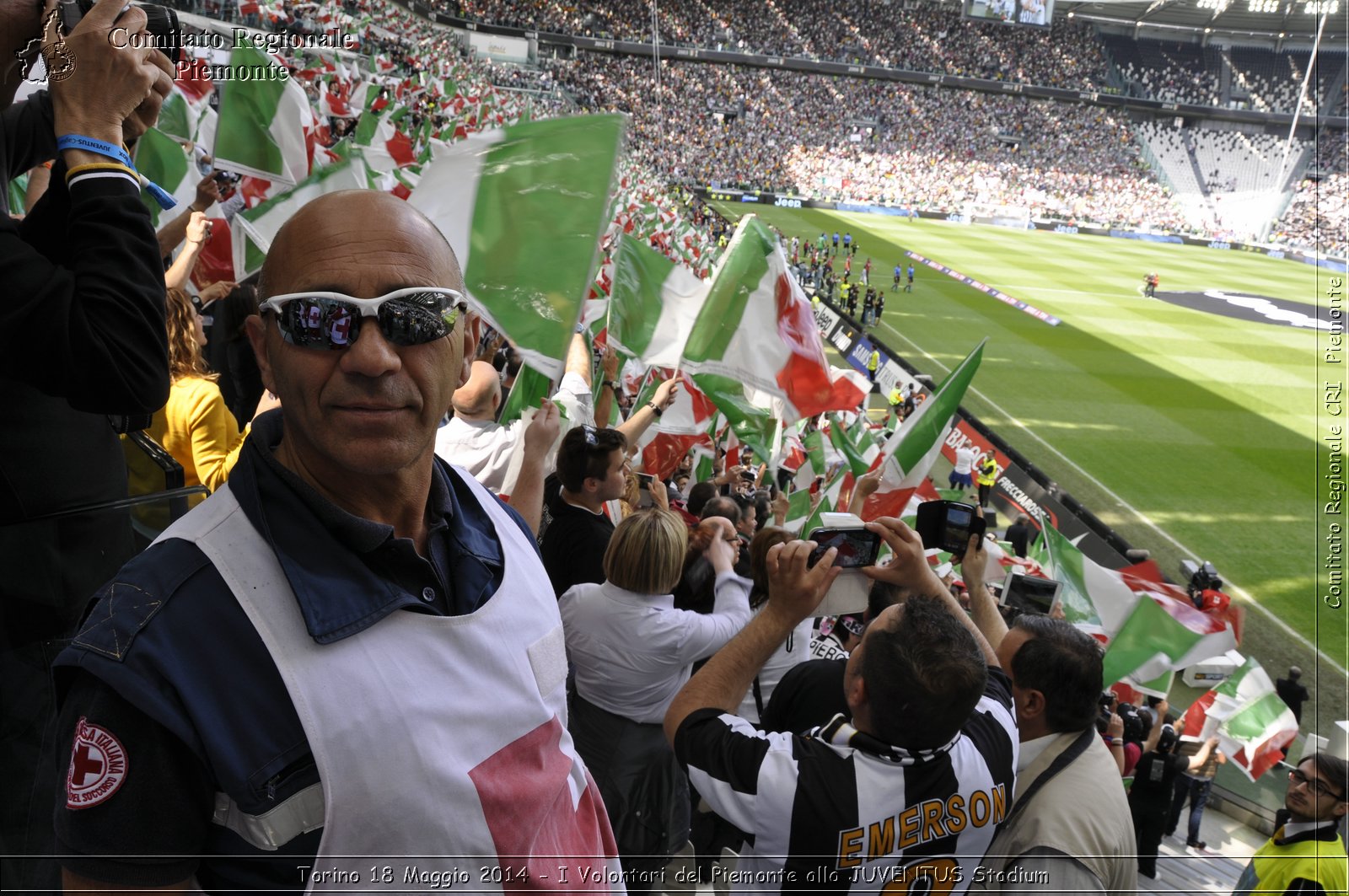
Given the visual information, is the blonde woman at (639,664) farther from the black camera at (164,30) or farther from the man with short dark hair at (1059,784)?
the black camera at (164,30)

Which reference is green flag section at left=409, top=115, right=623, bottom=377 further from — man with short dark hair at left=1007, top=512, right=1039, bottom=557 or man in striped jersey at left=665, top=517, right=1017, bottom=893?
man with short dark hair at left=1007, top=512, right=1039, bottom=557

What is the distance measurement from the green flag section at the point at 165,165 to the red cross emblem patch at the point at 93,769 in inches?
228

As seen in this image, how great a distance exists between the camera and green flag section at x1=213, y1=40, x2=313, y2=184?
5.40 metres

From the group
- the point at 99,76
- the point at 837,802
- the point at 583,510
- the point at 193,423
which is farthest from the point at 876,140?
the point at 99,76

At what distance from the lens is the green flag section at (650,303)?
238 inches

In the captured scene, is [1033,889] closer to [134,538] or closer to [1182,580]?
[134,538]

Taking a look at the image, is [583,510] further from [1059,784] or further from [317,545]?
[317,545]

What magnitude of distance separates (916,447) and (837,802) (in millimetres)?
3416

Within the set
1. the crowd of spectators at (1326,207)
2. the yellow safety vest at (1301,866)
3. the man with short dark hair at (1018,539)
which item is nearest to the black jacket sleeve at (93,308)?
the yellow safety vest at (1301,866)

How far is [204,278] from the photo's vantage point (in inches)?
257

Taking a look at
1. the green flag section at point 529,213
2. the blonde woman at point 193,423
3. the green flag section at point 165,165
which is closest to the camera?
the blonde woman at point 193,423

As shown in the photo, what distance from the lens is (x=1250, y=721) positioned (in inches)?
269

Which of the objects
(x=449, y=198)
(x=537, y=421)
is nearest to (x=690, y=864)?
(x=537, y=421)

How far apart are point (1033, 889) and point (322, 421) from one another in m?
2.11
